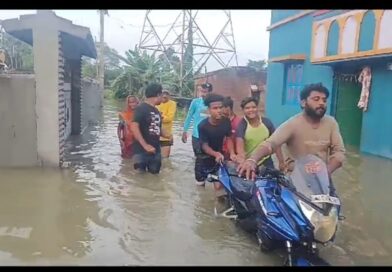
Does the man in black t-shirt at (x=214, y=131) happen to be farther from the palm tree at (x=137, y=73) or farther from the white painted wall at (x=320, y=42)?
the palm tree at (x=137, y=73)

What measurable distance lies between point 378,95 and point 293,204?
836 centimetres

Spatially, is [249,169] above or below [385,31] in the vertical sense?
below

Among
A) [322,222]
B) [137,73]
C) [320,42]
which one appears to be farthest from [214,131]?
[137,73]

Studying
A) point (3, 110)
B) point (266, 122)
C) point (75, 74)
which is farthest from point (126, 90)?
point (266, 122)

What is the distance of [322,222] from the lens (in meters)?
3.46

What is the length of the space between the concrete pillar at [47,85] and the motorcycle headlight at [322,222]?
5269mm

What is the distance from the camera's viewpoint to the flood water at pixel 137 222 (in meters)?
4.19

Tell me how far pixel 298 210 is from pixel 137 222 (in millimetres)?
2134

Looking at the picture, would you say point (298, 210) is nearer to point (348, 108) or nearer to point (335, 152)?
point (335, 152)

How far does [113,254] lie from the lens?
4.17m

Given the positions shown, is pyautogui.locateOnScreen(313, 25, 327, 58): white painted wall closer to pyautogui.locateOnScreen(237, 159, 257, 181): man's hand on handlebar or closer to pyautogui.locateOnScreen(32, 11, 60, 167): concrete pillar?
pyautogui.locateOnScreen(32, 11, 60, 167): concrete pillar

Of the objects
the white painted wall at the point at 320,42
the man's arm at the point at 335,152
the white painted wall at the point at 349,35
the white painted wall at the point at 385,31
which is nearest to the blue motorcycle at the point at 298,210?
the man's arm at the point at 335,152

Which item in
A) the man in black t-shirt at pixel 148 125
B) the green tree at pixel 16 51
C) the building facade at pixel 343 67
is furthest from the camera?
the green tree at pixel 16 51
